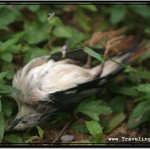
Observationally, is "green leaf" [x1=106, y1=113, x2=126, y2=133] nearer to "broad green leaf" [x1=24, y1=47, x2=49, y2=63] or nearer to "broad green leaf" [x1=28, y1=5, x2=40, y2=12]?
"broad green leaf" [x1=24, y1=47, x2=49, y2=63]

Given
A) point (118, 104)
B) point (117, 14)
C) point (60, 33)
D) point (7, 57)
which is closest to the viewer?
point (7, 57)

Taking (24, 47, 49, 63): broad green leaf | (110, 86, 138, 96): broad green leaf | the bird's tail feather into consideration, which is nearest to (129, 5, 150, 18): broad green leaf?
the bird's tail feather

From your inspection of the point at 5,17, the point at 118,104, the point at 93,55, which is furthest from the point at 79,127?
the point at 5,17

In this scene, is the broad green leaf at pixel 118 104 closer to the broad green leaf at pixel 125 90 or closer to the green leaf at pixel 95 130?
the broad green leaf at pixel 125 90

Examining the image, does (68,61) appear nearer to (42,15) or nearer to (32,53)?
(32,53)

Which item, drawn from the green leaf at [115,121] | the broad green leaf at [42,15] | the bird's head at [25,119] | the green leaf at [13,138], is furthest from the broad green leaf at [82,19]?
the green leaf at [13,138]

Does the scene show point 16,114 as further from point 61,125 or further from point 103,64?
point 103,64

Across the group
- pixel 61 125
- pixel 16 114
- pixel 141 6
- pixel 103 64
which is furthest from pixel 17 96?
pixel 141 6

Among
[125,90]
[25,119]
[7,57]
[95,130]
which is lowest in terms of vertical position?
[95,130]
